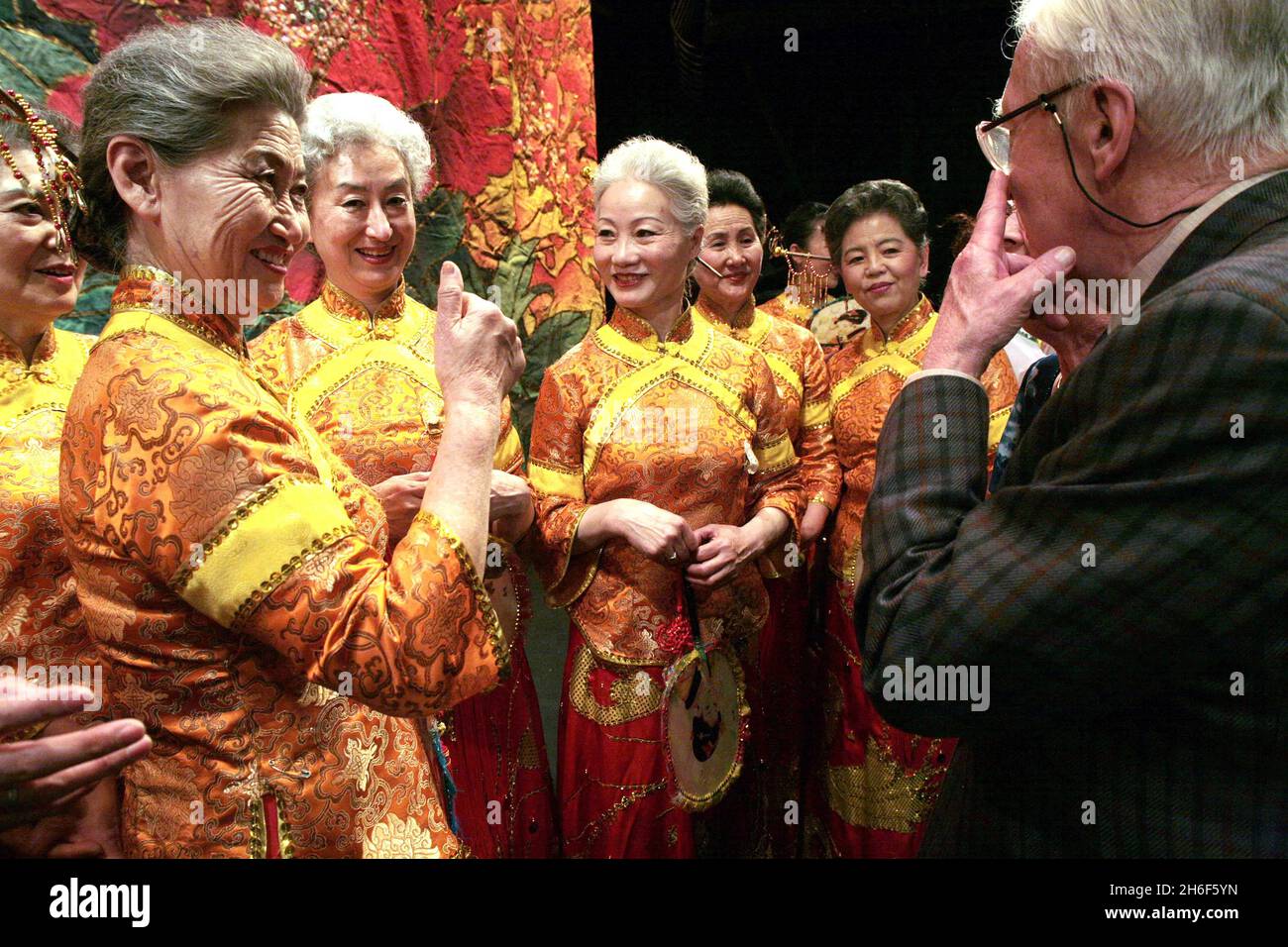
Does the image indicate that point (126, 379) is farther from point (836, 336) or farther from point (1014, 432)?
point (836, 336)

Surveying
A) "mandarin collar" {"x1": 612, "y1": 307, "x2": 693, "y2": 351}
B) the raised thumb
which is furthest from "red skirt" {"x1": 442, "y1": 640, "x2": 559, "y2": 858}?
the raised thumb

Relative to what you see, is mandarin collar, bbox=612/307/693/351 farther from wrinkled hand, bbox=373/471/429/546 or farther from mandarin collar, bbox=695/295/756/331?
mandarin collar, bbox=695/295/756/331

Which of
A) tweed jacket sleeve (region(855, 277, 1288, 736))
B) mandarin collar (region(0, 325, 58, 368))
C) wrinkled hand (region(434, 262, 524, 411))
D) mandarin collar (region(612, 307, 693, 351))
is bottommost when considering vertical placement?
tweed jacket sleeve (region(855, 277, 1288, 736))

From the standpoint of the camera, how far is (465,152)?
310cm

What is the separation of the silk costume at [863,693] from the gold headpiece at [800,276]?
1373 millimetres

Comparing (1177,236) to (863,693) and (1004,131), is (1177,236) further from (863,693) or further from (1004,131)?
(863,693)

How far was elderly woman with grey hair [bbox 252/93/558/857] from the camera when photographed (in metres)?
2.17

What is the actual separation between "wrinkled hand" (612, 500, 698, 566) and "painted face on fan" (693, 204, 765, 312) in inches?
60.4

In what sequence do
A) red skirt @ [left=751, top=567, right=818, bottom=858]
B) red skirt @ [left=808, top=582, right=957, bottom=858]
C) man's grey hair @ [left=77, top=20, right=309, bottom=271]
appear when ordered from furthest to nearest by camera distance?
1. red skirt @ [left=751, top=567, right=818, bottom=858]
2. red skirt @ [left=808, top=582, right=957, bottom=858]
3. man's grey hair @ [left=77, top=20, right=309, bottom=271]

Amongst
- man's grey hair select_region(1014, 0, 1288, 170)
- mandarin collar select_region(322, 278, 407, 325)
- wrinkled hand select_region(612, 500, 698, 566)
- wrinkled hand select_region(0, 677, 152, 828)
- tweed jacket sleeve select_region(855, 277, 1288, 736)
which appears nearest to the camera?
tweed jacket sleeve select_region(855, 277, 1288, 736)

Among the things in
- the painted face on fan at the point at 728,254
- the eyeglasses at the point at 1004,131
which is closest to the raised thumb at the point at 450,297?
the eyeglasses at the point at 1004,131

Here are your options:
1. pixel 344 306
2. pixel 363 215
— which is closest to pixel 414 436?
pixel 344 306

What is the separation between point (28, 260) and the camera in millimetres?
1588

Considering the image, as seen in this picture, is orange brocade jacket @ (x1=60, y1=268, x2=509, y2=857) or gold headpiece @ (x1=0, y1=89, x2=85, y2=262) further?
gold headpiece @ (x1=0, y1=89, x2=85, y2=262)
